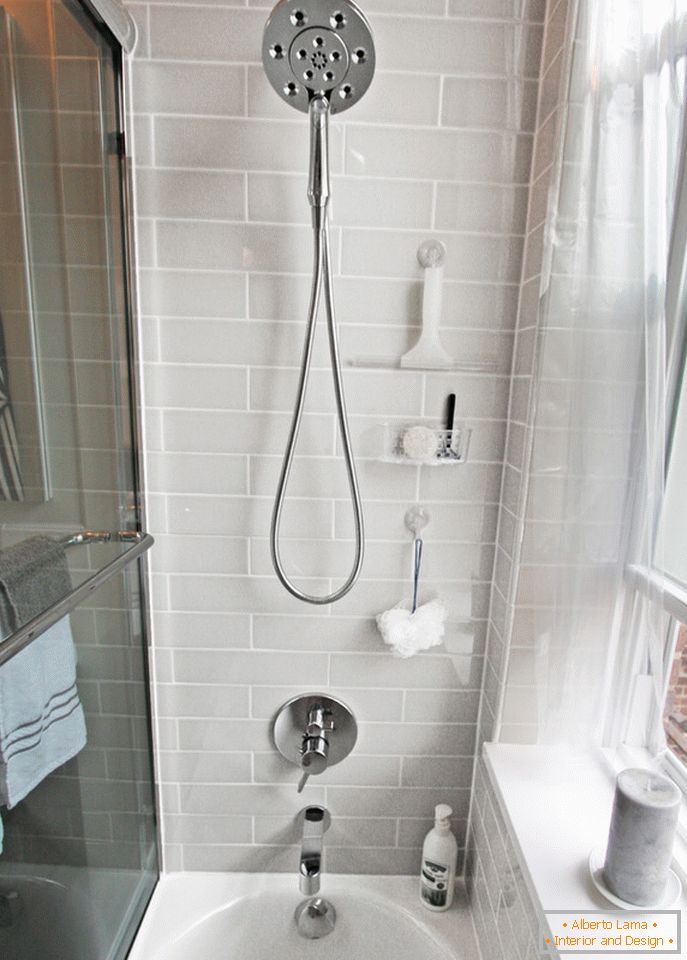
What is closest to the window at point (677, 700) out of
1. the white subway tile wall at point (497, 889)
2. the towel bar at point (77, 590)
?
the white subway tile wall at point (497, 889)

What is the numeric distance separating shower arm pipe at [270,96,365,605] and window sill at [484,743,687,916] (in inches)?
18.9

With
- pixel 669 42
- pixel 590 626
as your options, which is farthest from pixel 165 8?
pixel 590 626

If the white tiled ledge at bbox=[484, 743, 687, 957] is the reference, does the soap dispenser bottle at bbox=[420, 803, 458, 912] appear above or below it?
below

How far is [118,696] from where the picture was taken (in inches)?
42.9

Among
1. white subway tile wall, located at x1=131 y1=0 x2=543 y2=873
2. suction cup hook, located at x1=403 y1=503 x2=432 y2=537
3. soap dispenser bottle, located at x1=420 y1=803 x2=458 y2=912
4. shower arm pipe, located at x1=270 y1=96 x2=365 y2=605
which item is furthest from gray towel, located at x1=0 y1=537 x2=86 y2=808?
soap dispenser bottle, located at x1=420 y1=803 x2=458 y2=912

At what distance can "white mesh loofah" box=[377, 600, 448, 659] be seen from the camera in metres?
1.10

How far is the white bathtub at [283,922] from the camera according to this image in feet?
3.69

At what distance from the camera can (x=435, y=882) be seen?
117cm

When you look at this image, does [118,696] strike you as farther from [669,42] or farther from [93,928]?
[669,42]

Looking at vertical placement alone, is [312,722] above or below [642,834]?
below

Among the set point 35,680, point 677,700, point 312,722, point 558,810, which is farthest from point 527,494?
point 35,680

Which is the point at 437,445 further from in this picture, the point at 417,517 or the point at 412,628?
the point at 412,628

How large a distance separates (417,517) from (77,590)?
65 centimetres

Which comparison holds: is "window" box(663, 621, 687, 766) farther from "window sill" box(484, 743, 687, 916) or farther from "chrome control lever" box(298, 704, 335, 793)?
"chrome control lever" box(298, 704, 335, 793)
